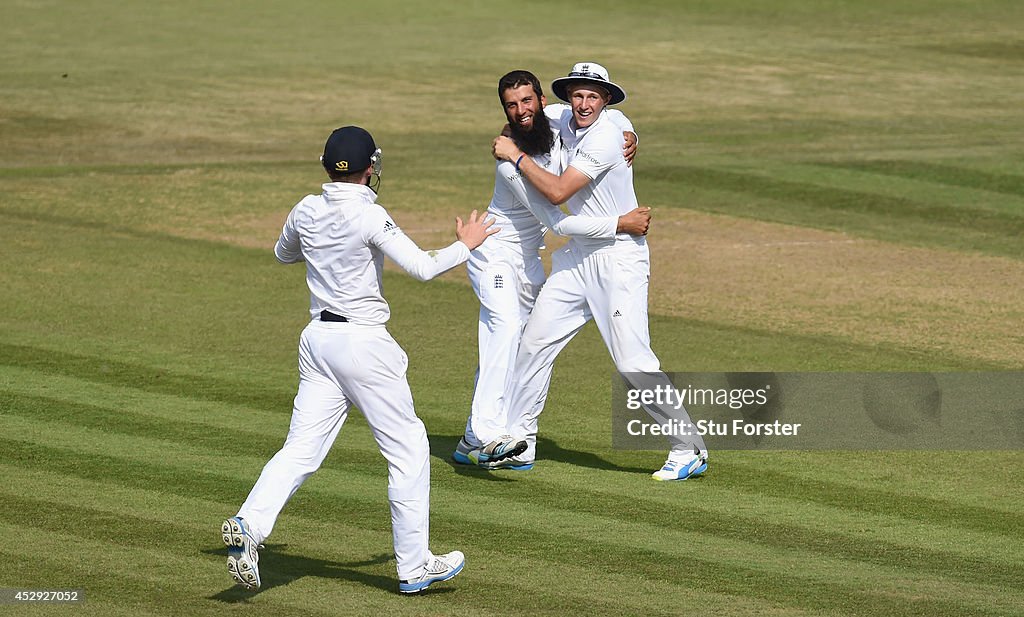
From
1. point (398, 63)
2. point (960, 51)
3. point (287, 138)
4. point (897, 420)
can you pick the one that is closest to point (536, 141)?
point (897, 420)

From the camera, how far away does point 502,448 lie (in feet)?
33.7

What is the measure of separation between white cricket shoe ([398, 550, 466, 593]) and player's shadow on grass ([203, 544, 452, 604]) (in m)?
0.11

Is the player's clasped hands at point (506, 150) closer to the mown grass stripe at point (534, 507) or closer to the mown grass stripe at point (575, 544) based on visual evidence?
the mown grass stripe at point (534, 507)

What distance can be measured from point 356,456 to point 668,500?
7.43ft

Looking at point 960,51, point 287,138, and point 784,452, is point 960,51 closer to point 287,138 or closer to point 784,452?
point 287,138

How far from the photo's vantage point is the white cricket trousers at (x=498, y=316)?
10656 mm

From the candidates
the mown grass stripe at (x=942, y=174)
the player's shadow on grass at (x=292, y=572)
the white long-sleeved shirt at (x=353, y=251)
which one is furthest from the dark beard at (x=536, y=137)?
the mown grass stripe at (x=942, y=174)

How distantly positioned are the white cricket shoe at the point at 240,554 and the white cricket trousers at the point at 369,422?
0.24m

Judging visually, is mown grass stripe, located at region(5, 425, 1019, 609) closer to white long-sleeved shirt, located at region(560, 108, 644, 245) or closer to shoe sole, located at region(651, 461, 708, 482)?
shoe sole, located at region(651, 461, 708, 482)

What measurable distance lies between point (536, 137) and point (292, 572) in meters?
3.63

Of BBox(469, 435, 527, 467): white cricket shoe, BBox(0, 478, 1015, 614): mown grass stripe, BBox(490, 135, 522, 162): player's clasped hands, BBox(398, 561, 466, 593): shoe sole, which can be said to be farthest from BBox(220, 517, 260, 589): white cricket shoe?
BBox(490, 135, 522, 162): player's clasped hands

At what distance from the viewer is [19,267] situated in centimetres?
1669

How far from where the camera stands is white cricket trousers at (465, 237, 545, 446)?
1066 centimetres

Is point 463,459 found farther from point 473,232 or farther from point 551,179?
point 473,232
